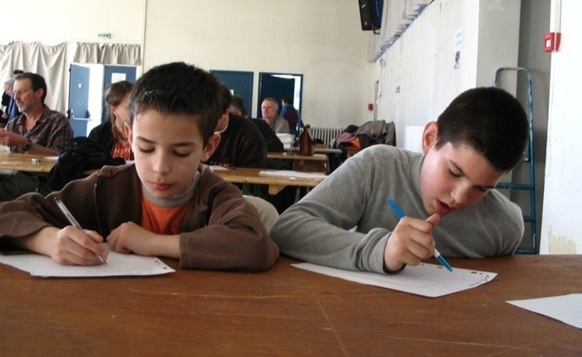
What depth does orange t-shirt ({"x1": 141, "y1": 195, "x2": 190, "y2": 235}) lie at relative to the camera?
128 centimetres

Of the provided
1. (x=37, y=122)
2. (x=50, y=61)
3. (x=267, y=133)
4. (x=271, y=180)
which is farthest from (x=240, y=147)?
(x=50, y=61)

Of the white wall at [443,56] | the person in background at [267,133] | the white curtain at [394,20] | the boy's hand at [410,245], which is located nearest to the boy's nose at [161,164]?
the boy's hand at [410,245]

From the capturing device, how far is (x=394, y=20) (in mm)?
7516

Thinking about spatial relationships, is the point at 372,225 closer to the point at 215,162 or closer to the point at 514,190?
the point at 215,162

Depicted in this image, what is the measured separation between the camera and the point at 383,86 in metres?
9.06

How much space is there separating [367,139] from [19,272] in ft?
23.1

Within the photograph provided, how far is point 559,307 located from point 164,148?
0.76 metres

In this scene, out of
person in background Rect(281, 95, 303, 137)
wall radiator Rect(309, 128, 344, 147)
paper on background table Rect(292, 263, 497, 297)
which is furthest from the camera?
wall radiator Rect(309, 128, 344, 147)

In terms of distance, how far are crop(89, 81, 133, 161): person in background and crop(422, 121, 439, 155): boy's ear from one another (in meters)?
2.11

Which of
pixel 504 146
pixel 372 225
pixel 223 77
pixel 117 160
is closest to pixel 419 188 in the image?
pixel 372 225

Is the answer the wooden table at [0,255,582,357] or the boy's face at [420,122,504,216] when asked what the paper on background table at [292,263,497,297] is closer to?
the wooden table at [0,255,582,357]

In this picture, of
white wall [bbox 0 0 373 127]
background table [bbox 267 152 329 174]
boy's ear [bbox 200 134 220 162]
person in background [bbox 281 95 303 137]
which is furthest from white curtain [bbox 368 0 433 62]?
boy's ear [bbox 200 134 220 162]

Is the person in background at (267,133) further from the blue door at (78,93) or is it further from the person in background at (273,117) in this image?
the blue door at (78,93)

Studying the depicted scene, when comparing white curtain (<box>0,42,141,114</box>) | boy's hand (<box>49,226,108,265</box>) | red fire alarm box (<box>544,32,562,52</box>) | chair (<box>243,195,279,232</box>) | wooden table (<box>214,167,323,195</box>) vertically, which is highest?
white curtain (<box>0,42,141,114</box>)
